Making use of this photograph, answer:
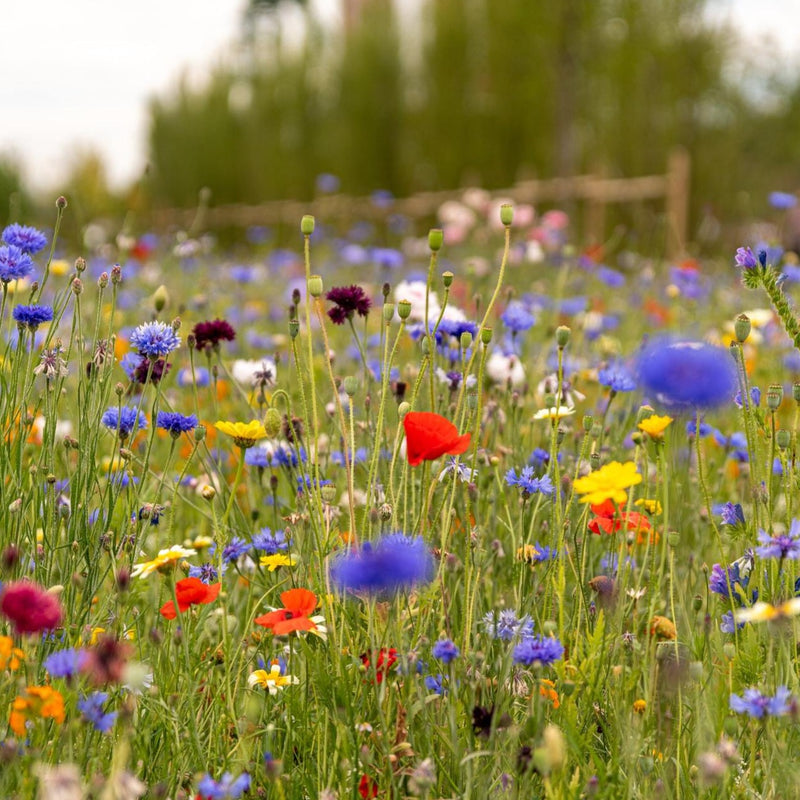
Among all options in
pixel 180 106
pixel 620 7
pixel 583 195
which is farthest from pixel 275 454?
pixel 180 106

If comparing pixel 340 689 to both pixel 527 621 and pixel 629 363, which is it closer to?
pixel 527 621

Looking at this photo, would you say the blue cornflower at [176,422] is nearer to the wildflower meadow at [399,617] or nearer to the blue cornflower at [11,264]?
the wildflower meadow at [399,617]

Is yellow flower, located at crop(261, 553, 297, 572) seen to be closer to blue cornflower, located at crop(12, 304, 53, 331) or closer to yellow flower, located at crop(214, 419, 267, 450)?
yellow flower, located at crop(214, 419, 267, 450)

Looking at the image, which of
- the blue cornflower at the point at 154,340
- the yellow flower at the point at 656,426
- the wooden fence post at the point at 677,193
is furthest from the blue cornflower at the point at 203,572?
the wooden fence post at the point at 677,193

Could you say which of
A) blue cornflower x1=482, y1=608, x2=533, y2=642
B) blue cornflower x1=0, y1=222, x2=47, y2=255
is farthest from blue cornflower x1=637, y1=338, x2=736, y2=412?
blue cornflower x1=0, y1=222, x2=47, y2=255

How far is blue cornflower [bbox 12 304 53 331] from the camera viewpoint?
162 cm

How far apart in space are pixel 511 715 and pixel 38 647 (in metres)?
0.65

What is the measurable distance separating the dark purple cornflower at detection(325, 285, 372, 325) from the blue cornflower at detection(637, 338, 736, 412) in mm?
647

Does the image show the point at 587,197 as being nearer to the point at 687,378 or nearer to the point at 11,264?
the point at 11,264

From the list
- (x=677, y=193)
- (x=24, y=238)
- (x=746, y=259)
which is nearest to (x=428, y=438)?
(x=746, y=259)

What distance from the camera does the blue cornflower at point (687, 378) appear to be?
45.0 inches

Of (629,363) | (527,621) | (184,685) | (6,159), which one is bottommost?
(6,159)

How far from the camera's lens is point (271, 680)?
1414 mm

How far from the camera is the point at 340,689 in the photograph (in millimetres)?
1322
